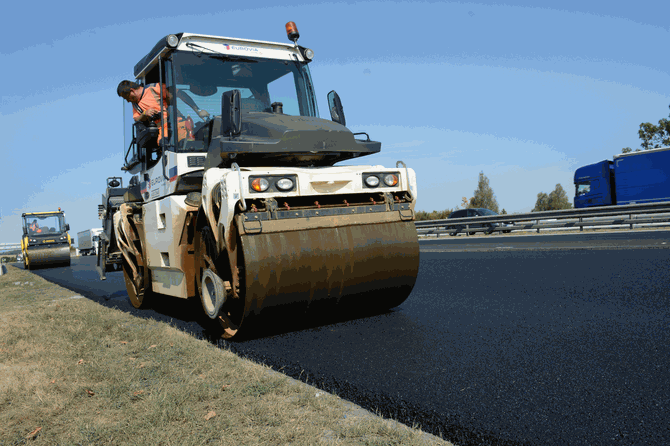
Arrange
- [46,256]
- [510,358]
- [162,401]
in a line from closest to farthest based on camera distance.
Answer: [162,401]
[510,358]
[46,256]

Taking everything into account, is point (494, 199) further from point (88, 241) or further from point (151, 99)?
point (151, 99)

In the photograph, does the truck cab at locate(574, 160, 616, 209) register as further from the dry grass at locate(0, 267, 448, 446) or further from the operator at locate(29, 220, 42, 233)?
the operator at locate(29, 220, 42, 233)

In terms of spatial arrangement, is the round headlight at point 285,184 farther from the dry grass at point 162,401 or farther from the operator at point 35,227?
the operator at point 35,227

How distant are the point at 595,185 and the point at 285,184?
86.8 feet

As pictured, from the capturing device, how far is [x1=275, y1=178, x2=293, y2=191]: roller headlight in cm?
448

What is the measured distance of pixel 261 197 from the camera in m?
4.39

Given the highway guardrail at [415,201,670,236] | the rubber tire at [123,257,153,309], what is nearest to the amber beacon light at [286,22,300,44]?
the rubber tire at [123,257,153,309]

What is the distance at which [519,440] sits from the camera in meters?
2.39

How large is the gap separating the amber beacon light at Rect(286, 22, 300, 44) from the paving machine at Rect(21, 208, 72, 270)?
22809 mm

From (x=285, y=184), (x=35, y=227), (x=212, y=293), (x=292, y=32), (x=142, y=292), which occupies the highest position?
(x=292, y=32)

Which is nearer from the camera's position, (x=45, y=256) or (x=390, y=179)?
(x=390, y=179)

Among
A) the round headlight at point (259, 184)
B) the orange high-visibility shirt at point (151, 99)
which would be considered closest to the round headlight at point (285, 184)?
the round headlight at point (259, 184)

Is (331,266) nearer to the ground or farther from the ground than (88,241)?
nearer to the ground

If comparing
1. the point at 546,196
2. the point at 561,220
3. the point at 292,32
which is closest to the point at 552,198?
the point at 546,196
